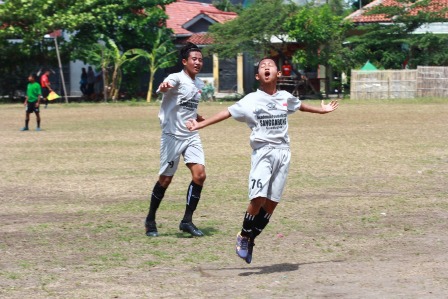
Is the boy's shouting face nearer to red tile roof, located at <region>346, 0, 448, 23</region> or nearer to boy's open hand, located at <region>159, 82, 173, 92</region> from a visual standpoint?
boy's open hand, located at <region>159, 82, 173, 92</region>

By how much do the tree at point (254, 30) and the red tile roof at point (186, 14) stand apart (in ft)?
14.1

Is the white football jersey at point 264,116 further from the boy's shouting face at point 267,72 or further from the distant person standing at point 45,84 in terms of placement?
the distant person standing at point 45,84

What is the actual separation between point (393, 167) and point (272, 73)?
871cm

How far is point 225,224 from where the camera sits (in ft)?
36.8

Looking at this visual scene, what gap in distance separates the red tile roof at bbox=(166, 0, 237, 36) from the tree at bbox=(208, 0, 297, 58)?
169 inches

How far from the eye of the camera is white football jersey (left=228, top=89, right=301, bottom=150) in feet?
28.9

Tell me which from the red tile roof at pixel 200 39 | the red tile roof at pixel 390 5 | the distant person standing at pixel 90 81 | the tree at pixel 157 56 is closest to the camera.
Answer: the tree at pixel 157 56

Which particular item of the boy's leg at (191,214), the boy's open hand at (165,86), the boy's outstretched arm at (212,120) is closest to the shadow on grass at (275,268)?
the boy's outstretched arm at (212,120)

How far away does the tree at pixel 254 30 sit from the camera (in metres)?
45.7

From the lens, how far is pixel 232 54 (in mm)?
45844

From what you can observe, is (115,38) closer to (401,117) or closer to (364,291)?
(401,117)

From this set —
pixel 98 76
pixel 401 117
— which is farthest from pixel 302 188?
pixel 98 76

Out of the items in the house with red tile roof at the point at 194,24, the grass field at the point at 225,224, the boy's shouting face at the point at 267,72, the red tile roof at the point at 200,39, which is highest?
the house with red tile roof at the point at 194,24

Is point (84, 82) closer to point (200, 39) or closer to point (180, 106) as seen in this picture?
point (200, 39)
